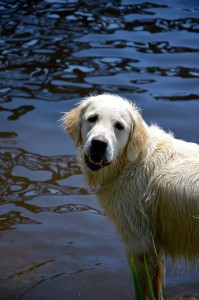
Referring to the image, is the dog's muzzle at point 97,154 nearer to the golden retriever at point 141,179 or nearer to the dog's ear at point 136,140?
the golden retriever at point 141,179

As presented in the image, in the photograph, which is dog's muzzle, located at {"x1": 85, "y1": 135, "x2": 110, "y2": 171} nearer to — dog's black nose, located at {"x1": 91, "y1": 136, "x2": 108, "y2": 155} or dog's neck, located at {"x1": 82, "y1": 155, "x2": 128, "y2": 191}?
dog's black nose, located at {"x1": 91, "y1": 136, "x2": 108, "y2": 155}

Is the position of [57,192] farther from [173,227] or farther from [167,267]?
[173,227]

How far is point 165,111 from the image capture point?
8.62 meters

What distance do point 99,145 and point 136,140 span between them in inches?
15.7

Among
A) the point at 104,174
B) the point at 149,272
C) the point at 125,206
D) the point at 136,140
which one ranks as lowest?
the point at 149,272

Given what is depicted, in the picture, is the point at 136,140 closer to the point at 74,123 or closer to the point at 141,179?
the point at 141,179

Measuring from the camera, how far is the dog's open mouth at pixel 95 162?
15.1 feet

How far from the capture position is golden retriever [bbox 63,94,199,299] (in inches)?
180

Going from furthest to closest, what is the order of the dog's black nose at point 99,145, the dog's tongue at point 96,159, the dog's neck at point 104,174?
→ the dog's neck at point 104,174 < the dog's tongue at point 96,159 < the dog's black nose at point 99,145

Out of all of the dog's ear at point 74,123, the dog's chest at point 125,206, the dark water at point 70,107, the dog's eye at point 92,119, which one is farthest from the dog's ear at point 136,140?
the dark water at point 70,107

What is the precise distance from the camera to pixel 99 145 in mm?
4500

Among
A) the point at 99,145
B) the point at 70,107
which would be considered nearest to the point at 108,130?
the point at 99,145

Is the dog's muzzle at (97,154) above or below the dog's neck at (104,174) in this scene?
above

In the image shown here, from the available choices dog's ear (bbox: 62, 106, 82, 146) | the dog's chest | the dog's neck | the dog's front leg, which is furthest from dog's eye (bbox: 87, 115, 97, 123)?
the dog's front leg
